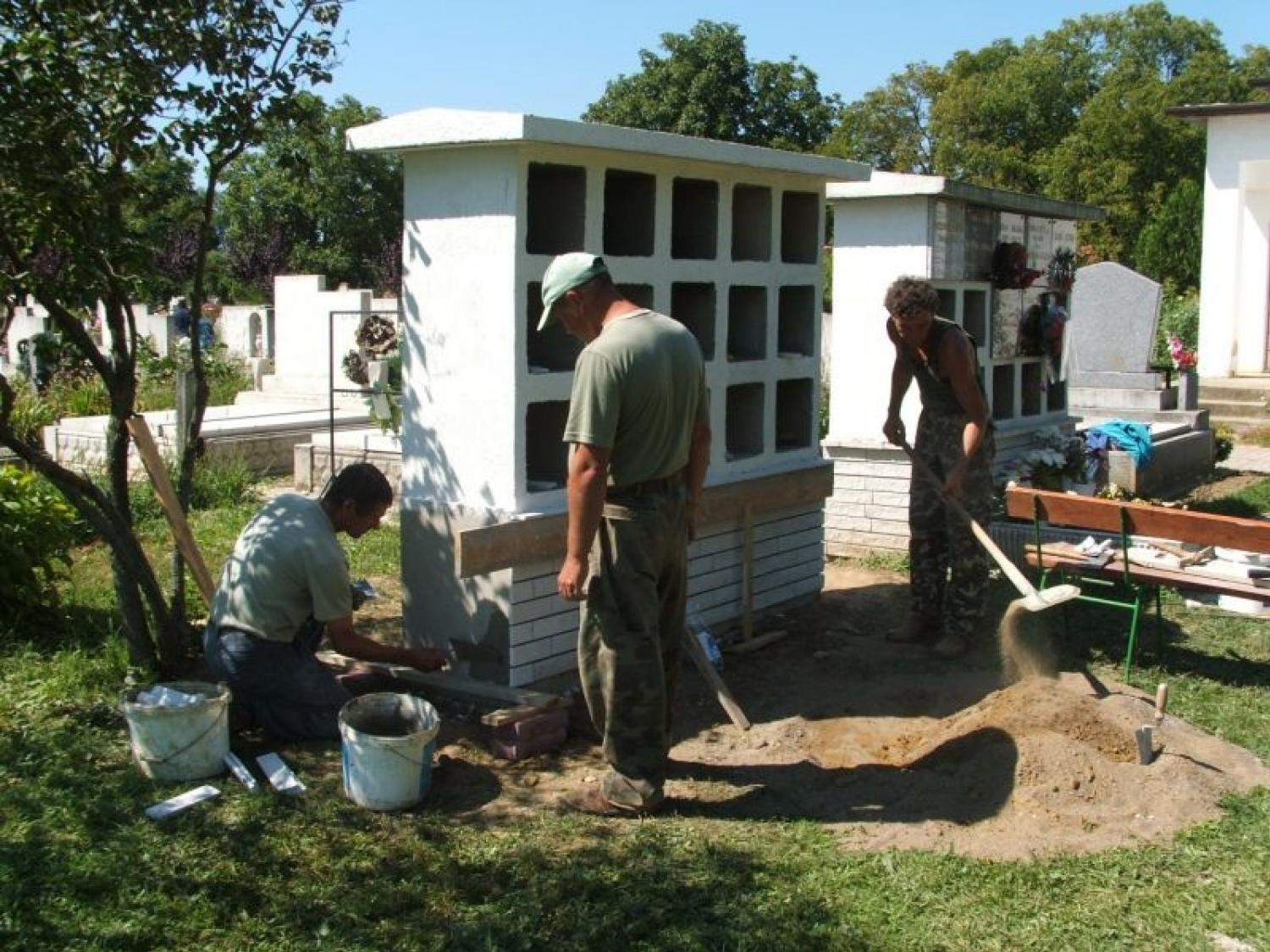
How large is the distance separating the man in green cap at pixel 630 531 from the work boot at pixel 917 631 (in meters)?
2.42

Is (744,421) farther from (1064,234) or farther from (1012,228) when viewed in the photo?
(1064,234)

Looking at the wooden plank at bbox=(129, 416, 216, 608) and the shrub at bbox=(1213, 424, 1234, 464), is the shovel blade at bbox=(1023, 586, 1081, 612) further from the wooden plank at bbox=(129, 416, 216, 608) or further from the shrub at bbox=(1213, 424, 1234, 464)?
the shrub at bbox=(1213, 424, 1234, 464)

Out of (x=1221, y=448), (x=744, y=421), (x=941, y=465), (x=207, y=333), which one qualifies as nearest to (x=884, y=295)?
(x=744, y=421)

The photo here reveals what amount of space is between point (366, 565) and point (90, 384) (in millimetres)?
7917

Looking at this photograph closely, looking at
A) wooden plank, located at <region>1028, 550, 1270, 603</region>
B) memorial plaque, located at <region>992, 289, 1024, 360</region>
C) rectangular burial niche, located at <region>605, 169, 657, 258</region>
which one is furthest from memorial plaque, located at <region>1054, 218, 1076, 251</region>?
rectangular burial niche, located at <region>605, 169, 657, 258</region>

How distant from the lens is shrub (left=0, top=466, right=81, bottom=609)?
5918mm

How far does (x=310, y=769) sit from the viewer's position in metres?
4.52

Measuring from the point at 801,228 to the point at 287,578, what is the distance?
3.49 m

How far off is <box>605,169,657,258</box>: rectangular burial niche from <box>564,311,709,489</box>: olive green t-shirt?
5.37ft

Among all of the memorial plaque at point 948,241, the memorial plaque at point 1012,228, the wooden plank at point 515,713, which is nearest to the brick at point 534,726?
the wooden plank at point 515,713

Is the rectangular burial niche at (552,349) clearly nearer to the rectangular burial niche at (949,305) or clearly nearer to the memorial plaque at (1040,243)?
the rectangular burial niche at (949,305)

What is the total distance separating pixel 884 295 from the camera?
7.95 m

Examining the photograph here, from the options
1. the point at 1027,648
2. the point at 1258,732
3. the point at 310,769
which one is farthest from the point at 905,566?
the point at 310,769

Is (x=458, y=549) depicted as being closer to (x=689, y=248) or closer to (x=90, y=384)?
(x=689, y=248)
